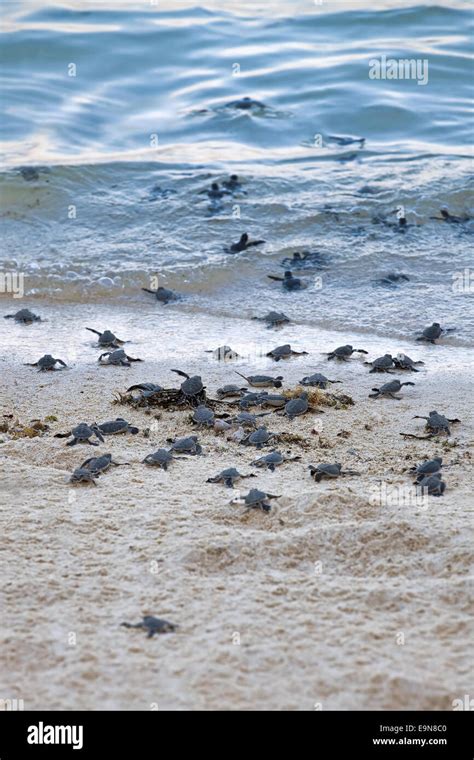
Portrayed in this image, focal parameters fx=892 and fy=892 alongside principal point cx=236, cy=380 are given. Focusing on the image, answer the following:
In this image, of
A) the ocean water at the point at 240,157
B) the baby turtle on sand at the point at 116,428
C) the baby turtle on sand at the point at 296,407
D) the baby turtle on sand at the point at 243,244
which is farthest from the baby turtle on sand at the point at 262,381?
the baby turtle on sand at the point at 243,244

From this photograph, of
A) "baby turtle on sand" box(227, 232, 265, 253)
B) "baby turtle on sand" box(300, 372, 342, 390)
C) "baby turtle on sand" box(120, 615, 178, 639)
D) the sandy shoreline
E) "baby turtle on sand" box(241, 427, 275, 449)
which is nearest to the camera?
the sandy shoreline

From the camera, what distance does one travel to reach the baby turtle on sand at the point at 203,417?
422 cm

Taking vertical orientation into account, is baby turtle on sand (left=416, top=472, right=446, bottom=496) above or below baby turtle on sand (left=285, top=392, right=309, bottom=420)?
below

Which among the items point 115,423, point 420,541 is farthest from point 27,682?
point 115,423

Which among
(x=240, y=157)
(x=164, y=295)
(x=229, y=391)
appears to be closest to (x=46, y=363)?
(x=229, y=391)

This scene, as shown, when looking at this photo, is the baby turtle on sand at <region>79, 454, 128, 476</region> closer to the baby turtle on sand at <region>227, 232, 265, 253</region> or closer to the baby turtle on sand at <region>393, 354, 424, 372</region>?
the baby turtle on sand at <region>393, 354, 424, 372</region>

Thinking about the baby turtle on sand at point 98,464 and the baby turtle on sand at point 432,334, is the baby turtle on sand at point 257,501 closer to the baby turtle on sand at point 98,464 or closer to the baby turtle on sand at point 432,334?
the baby turtle on sand at point 98,464

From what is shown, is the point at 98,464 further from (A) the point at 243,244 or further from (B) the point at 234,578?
(A) the point at 243,244

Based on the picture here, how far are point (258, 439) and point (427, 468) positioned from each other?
808 millimetres

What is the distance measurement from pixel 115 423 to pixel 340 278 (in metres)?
3.47

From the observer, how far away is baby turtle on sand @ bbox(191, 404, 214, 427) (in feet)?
13.9

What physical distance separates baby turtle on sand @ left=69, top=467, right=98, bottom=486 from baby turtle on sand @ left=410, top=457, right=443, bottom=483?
4.19 feet

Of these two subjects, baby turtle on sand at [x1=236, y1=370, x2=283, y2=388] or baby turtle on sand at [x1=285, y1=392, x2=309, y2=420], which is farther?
baby turtle on sand at [x1=236, y1=370, x2=283, y2=388]

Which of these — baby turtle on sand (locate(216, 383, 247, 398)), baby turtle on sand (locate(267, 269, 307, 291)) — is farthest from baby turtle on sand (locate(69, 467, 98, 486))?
baby turtle on sand (locate(267, 269, 307, 291))
